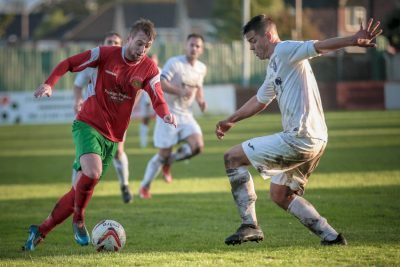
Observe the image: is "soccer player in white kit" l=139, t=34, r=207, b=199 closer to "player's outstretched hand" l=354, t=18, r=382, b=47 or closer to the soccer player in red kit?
the soccer player in red kit

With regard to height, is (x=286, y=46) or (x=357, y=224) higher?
(x=286, y=46)

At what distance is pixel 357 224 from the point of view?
1023cm

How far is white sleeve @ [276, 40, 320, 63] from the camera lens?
780 centimetres

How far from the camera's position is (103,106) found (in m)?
9.16

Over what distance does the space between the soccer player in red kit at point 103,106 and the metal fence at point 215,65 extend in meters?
29.2

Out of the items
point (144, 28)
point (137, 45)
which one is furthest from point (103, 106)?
point (144, 28)

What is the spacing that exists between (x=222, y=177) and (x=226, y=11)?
203 feet

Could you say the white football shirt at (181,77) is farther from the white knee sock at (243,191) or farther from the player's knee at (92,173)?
the white knee sock at (243,191)

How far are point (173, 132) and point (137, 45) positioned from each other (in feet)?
18.1

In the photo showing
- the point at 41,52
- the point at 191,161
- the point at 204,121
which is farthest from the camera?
the point at 41,52

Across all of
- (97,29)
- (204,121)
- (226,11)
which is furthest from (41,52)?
(97,29)

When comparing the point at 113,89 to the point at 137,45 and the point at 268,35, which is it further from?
the point at 268,35

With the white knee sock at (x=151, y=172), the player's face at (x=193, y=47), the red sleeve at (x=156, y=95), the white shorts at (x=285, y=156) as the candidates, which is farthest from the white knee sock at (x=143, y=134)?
the white shorts at (x=285, y=156)

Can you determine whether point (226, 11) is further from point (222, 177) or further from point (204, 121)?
point (222, 177)
